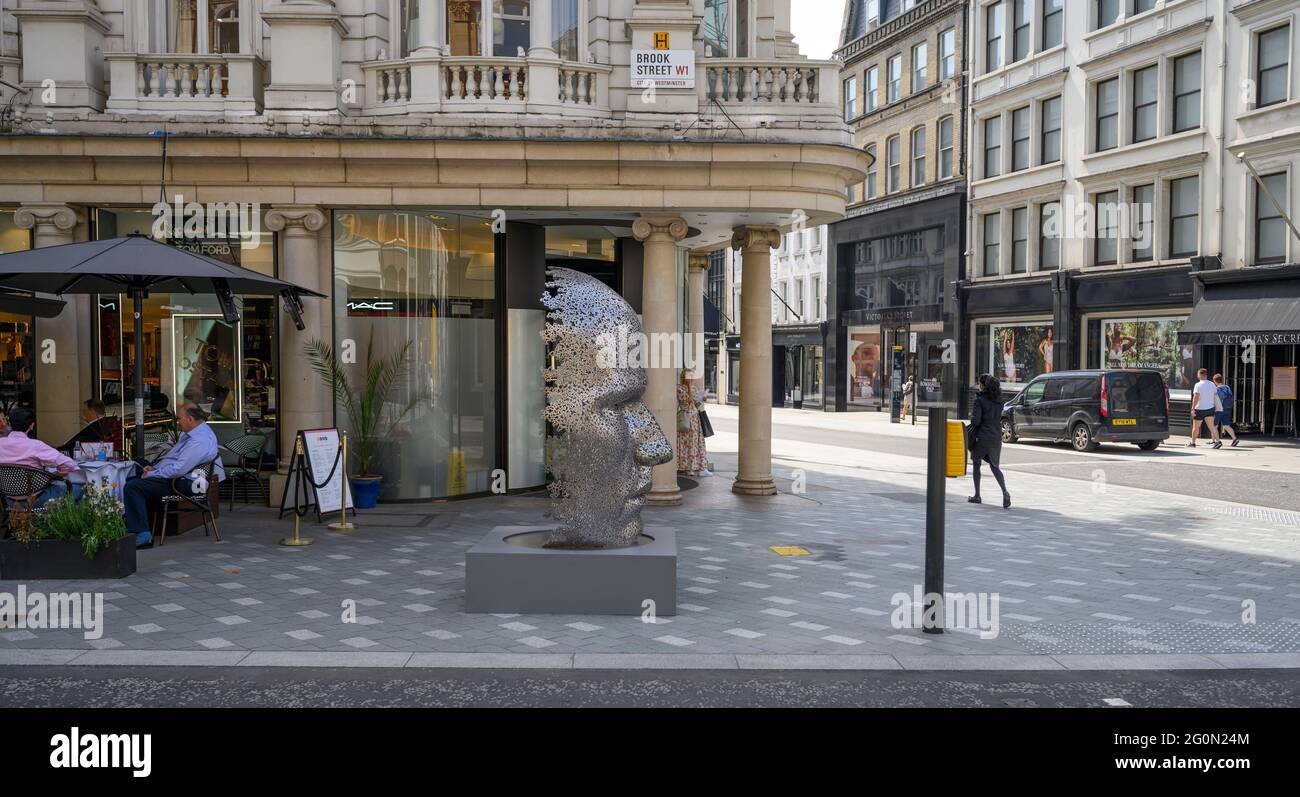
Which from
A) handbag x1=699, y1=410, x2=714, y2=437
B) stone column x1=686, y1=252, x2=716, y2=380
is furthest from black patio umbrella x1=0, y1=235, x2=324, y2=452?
stone column x1=686, y1=252, x2=716, y2=380

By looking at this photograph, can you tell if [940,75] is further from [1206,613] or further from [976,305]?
[1206,613]

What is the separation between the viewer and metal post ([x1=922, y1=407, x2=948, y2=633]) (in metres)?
7.21

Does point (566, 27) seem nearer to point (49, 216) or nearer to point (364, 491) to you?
point (364, 491)

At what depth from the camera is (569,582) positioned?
7613 millimetres

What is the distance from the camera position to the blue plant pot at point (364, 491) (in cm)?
1300

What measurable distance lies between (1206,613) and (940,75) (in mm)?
33773

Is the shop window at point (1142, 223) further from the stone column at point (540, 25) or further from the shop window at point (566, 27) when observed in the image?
the stone column at point (540, 25)

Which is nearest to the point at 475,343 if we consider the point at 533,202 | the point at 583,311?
the point at 533,202

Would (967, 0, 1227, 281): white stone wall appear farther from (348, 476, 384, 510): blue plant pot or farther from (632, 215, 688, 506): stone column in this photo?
(348, 476, 384, 510): blue plant pot

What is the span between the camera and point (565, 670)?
625cm

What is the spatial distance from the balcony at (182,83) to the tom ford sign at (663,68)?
4890 mm

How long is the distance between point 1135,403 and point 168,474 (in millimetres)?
20964

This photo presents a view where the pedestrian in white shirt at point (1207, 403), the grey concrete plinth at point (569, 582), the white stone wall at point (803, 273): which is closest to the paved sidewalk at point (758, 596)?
the grey concrete plinth at point (569, 582)

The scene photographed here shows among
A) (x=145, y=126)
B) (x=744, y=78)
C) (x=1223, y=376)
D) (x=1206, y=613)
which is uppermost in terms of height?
(x=744, y=78)
